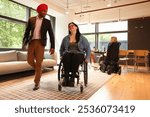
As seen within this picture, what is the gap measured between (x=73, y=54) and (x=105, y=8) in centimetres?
502

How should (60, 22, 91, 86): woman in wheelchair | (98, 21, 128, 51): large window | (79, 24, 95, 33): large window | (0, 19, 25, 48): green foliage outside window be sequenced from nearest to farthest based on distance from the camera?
(60, 22, 91, 86): woman in wheelchair, (0, 19, 25, 48): green foliage outside window, (98, 21, 128, 51): large window, (79, 24, 95, 33): large window

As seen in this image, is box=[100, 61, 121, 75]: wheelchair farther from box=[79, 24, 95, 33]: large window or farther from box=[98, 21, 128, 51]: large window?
box=[79, 24, 95, 33]: large window

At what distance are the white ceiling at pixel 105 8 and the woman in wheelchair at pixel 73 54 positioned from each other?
3.63 metres

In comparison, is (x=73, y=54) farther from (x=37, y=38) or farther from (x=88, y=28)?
(x=88, y=28)

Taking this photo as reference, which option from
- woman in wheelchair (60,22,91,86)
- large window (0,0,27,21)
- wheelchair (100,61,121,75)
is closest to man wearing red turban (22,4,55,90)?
woman in wheelchair (60,22,91,86)

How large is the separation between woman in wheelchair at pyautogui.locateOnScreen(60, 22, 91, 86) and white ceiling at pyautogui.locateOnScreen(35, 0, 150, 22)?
3.63 meters

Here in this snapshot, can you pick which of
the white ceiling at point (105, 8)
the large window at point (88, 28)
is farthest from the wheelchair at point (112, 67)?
the large window at point (88, 28)

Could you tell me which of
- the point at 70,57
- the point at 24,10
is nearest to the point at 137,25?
the point at 24,10

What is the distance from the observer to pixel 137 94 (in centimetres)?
262

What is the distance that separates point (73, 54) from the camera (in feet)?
8.39

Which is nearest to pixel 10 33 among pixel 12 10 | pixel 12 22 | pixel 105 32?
pixel 12 22

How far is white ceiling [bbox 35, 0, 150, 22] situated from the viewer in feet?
20.2

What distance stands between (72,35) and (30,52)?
34.0 inches

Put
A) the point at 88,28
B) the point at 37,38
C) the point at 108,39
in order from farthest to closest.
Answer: the point at 88,28
the point at 108,39
the point at 37,38
